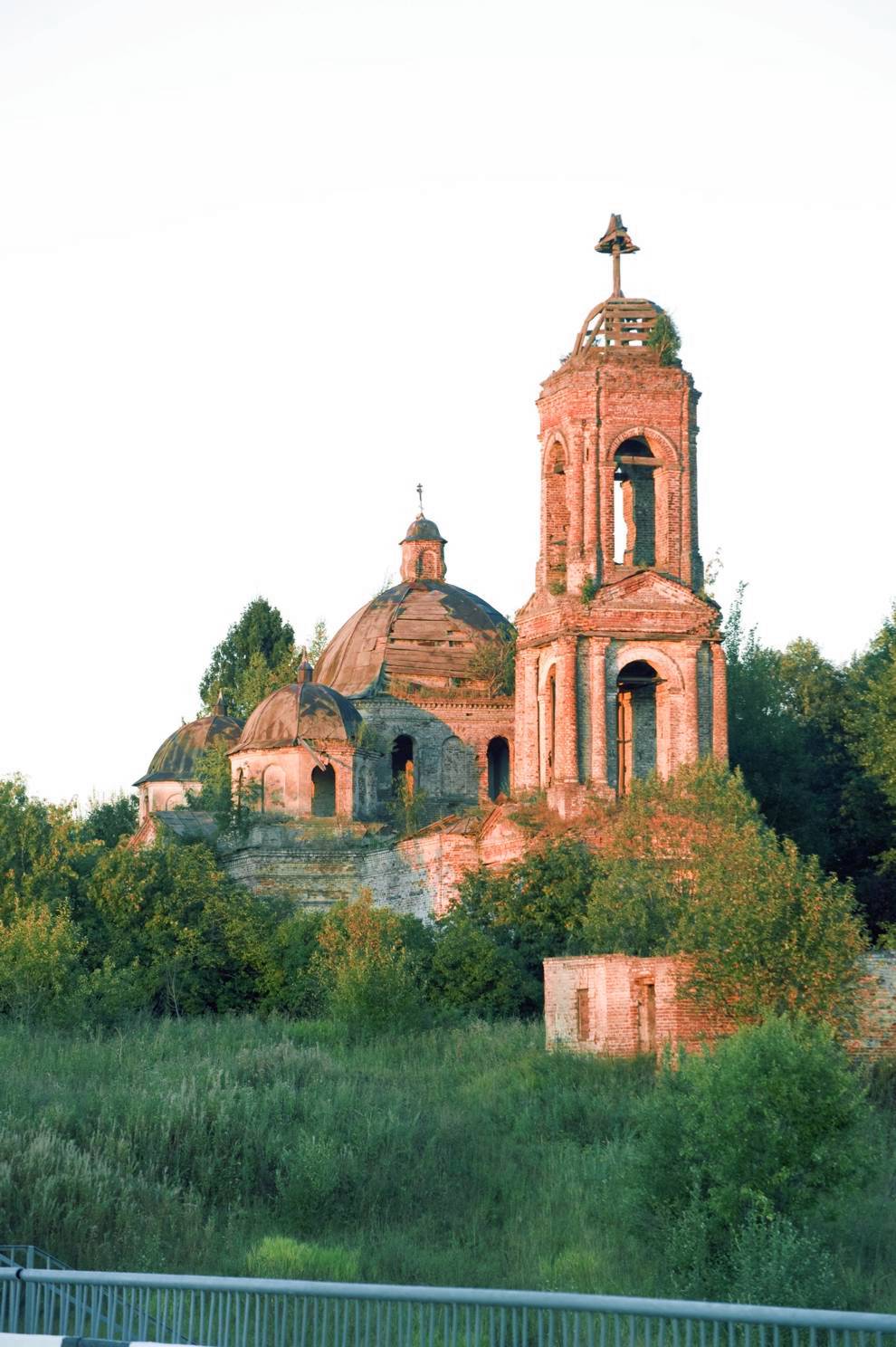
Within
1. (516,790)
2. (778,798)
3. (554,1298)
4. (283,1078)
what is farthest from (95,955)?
(554,1298)

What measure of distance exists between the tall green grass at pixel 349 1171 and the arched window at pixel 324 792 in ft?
54.2

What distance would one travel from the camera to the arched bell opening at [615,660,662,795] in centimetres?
3716

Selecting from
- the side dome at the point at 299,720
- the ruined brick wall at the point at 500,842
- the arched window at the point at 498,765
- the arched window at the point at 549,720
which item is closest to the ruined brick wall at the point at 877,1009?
the ruined brick wall at the point at 500,842

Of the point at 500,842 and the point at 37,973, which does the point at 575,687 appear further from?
the point at 37,973

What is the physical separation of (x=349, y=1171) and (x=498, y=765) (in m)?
27.9

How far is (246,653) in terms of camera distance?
6531cm

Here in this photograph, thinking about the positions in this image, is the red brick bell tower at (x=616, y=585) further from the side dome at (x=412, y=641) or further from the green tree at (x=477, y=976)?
the side dome at (x=412, y=641)

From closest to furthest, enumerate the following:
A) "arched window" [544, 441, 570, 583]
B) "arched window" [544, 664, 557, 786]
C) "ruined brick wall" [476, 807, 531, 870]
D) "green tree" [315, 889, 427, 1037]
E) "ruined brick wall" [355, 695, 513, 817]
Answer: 1. "green tree" [315, 889, 427, 1037]
2. "ruined brick wall" [476, 807, 531, 870]
3. "arched window" [544, 664, 557, 786]
4. "arched window" [544, 441, 570, 583]
5. "ruined brick wall" [355, 695, 513, 817]

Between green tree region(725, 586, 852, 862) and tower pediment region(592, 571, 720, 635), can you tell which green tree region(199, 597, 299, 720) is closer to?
green tree region(725, 586, 852, 862)

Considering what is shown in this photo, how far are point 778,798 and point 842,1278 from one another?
25034 millimetres

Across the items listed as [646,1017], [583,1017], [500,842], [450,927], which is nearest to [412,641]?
[500,842]

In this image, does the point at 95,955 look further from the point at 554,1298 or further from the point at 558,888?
the point at 554,1298

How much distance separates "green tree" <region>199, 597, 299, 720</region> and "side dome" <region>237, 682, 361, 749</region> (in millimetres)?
19204

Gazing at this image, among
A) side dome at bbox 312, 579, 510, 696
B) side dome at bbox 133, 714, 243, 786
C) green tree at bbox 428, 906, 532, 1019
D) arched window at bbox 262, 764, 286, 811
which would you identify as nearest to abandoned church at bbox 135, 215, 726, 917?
arched window at bbox 262, 764, 286, 811
